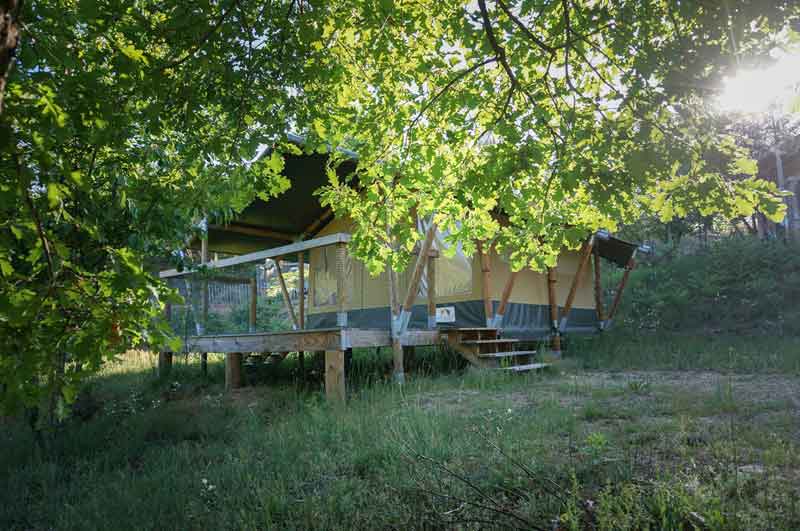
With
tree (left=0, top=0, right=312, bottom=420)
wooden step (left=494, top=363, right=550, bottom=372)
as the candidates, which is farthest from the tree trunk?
wooden step (left=494, top=363, right=550, bottom=372)

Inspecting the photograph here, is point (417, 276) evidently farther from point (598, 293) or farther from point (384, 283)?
point (598, 293)

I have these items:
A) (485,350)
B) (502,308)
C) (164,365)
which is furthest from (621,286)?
(164,365)

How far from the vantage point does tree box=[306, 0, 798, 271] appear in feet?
11.1

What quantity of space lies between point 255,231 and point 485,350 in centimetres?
547

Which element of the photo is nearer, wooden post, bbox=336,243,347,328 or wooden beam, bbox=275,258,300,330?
wooden post, bbox=336,243,347,328

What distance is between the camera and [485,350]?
923cm

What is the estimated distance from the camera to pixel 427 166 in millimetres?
4629

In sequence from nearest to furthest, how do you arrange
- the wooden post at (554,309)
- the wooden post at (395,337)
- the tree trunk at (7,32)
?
the tree trunk at (7,32) → the wooden post at (395,337) → the wooden post at (554,309)

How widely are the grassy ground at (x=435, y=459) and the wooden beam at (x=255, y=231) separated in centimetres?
435

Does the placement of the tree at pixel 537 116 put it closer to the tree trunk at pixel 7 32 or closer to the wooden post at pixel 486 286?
the tree trunk at pixel 7 32

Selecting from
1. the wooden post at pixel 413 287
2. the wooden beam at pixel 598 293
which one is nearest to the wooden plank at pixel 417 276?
the wooden post at pixel 413 287

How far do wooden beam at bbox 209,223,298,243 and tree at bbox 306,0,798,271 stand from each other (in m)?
6.62

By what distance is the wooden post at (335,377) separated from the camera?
6.66 meters

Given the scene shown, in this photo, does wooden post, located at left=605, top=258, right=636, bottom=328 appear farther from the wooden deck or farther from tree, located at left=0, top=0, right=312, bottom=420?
tree, located at left=0, top=0, right=312, bottom=420
